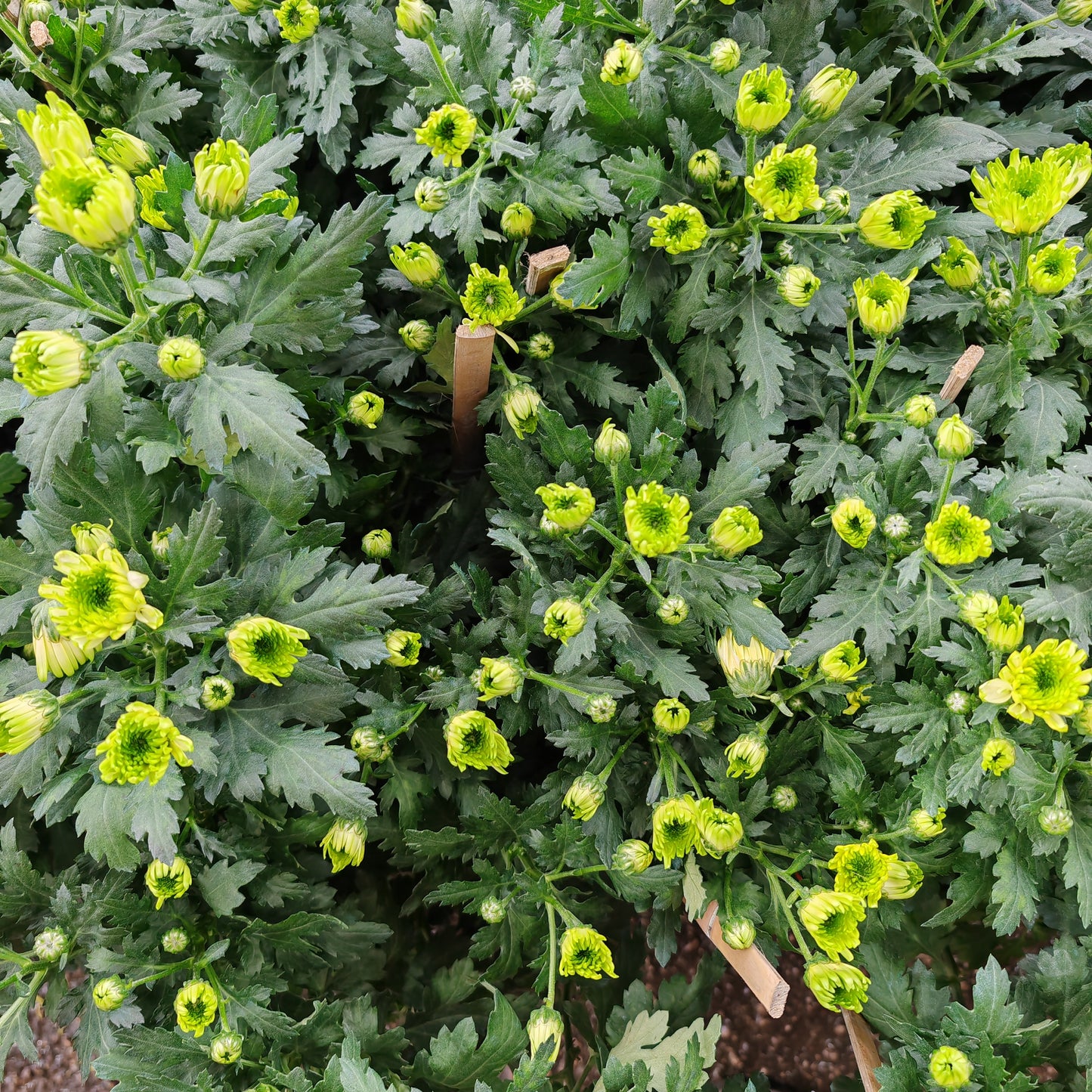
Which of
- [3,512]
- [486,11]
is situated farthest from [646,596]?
[3,512]

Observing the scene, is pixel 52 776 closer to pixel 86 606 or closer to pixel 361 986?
→ pixel 86 606

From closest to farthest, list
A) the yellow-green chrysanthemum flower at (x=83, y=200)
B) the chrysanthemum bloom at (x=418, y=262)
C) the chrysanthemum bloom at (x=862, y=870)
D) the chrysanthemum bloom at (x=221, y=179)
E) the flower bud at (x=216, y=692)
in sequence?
the yellow-green chrysanthemum flower at (x=83, y=200) < the chrysanthemum bloom at (x=221, y=179) < the flower bud at (x=216, y=692) < the chrysanthemum bloom at (x=862, y=870) < the chrysanthemum bloom at (x=418, y=262)

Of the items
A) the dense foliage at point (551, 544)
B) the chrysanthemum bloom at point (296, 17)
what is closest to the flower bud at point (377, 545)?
the dense foliage at point (551, 544)

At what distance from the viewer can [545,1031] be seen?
1.18m

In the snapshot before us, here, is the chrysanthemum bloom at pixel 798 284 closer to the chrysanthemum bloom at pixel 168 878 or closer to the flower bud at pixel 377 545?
the flower bud at pixel 377 545

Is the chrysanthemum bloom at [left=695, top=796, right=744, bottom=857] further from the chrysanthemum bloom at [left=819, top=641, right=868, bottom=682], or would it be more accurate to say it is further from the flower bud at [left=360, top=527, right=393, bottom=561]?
the flower bud at [left=360, top=527, right=393, bottom=561]

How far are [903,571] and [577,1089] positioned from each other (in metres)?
0.97

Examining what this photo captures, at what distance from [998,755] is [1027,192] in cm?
75

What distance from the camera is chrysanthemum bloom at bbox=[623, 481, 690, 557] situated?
110cm

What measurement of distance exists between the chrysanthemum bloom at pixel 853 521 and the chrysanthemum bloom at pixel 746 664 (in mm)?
184

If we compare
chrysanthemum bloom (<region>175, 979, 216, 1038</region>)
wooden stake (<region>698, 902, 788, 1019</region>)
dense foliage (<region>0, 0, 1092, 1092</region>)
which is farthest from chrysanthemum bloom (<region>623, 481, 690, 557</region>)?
chrysanthemum bloom (<region>175, 979, 216, 1038</region>)

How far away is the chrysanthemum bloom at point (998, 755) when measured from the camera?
1171 mm

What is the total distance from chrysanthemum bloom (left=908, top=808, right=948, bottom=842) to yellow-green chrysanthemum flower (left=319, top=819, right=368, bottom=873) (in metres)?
0.75

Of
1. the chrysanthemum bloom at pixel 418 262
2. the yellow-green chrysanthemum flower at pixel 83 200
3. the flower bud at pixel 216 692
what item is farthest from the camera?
the chrysanthemum bloom at pixel 418 262
